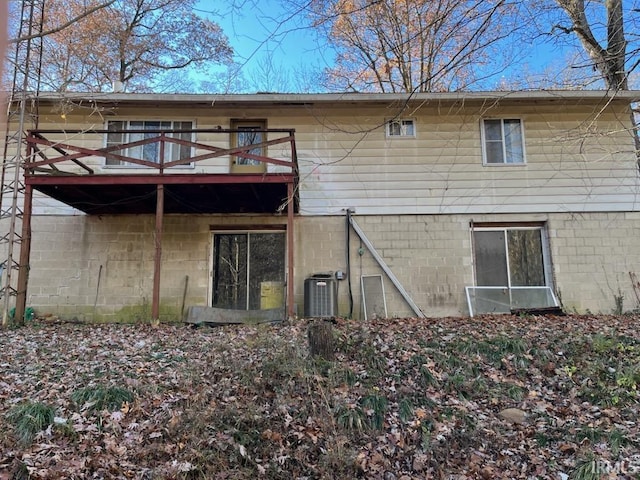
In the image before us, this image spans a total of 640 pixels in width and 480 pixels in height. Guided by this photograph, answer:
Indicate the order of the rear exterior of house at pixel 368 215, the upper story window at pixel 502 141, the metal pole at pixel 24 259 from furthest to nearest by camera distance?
the upper story window at pixel 502 141
the rear exterior of house at pixel 368 215
the metal pole at pixel 24 259

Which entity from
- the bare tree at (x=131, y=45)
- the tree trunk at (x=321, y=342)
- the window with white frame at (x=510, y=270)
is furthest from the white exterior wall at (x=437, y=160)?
the bare tree at (x=131, y=45)

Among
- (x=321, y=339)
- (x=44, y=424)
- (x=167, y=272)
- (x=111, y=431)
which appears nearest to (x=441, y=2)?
(x=321, y=339)

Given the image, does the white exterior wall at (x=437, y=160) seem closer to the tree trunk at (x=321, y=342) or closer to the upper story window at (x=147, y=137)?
the upper story window at (x=147, y=137)

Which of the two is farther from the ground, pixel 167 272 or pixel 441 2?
pixel 441 2

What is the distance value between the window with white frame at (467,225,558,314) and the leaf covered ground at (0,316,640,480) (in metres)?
3.12

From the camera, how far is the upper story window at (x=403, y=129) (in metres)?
10.3

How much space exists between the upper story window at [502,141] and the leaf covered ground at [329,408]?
4862 mm

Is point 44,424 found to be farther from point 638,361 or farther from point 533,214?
point 533,214

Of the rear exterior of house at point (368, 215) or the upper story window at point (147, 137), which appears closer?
the rear exterior of house at point (368, 215)

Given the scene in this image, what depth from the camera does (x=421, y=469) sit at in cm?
376

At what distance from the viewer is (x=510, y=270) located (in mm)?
9875

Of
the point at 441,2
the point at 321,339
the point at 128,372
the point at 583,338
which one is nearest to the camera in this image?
the point at 441,2

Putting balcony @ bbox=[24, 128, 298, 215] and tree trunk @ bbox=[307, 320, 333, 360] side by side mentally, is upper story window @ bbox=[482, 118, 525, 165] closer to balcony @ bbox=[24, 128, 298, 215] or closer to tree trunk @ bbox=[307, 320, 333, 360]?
balcony @ bbox=[24, 128, 298, 215]

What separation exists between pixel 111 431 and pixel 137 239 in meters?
6.48
